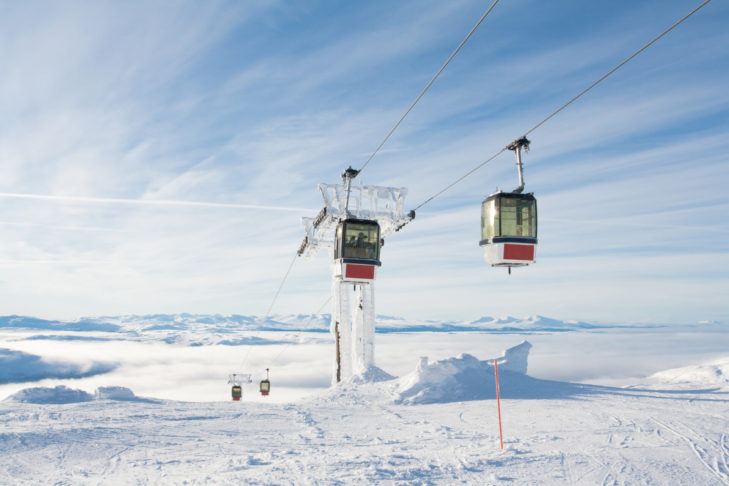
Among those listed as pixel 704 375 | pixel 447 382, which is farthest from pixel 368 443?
pixel 704 375

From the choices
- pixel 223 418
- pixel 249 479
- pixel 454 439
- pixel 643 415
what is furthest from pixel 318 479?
pixel 643 415

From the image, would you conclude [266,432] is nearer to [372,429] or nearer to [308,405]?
[372,429]

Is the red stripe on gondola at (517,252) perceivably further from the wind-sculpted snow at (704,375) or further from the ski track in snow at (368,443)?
the wind-sculpted snow at (704,375)

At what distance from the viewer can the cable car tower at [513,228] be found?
405 inches

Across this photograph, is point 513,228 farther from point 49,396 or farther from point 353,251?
point 49,396

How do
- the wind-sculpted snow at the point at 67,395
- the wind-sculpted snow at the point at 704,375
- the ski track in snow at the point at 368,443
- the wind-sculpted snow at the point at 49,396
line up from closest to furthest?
the ski track in snow at the point at 368,443 < the wind-sculpted snow at the point at 49,396 < the wind-sculpted snow at the point at 67,395 < the wind-sculpted snow at the point at 704,375

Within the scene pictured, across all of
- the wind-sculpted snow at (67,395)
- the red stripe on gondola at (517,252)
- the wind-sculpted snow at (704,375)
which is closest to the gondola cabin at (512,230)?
the red stripe on gondola at (517,252)

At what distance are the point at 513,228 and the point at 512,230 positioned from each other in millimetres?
54

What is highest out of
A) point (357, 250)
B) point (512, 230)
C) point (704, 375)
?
point (512, 230)

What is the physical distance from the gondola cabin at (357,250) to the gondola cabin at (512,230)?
4.30 m

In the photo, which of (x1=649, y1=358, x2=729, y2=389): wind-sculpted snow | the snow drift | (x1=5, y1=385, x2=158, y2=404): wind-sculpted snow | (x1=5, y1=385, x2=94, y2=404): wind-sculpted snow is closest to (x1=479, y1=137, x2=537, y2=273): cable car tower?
the snow drift

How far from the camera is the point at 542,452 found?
32.4 feet

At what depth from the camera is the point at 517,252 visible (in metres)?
10.3

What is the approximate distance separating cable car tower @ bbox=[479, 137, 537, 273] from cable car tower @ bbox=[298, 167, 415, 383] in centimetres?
438
